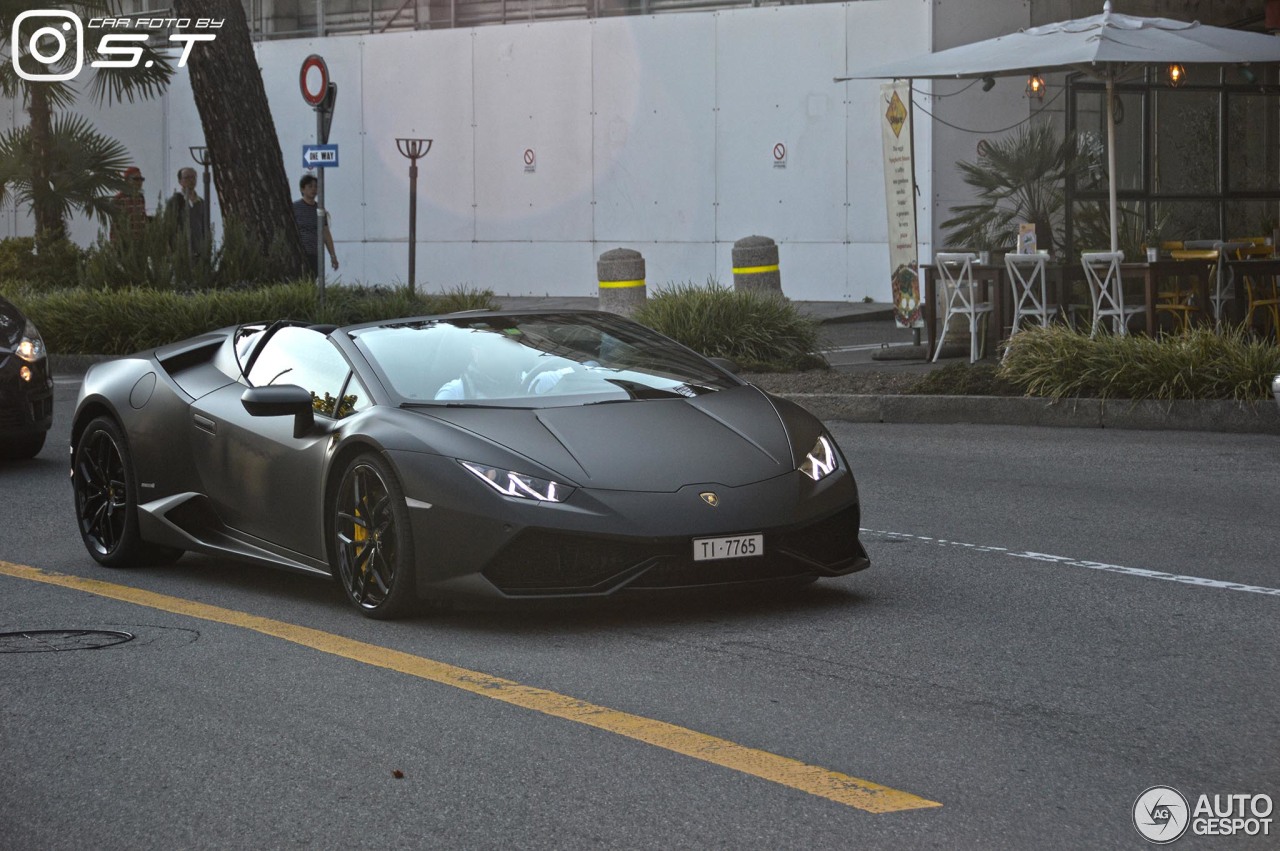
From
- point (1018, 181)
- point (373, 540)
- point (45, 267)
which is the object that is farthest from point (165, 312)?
point (373, 540)

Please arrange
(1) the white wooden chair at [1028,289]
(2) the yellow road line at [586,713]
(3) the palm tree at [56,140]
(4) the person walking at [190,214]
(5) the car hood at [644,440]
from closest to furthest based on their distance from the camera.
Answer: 1. (2) the yellow road line at [586,713]
2. (5) the car hood at [644,440]
3. (1) the white wooden chair at [1028,289]
4. (4) the person walking at [190,214]
5. (3) the palm tree at [56,140]

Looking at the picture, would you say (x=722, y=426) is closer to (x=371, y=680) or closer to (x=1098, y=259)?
(x=371, y=680)

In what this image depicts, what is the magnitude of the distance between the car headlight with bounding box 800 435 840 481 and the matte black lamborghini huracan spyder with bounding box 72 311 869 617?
0.04 ft

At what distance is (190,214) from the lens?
23.4 m

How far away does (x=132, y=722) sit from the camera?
5492 millimetres

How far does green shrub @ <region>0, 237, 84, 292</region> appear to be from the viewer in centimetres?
2305

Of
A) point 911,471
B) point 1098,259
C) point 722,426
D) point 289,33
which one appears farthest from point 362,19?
point 722,426

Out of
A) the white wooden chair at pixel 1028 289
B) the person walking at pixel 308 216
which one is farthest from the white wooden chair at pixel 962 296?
the person walking at pixel 308 216

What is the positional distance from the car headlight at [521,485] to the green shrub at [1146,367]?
7.62 meters

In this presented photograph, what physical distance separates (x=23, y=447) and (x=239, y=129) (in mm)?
9753

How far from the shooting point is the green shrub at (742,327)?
16.3m

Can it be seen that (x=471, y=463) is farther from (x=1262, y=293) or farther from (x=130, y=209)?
(x=130, y=209)

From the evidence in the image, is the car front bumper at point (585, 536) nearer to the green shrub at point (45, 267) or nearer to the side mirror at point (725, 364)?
the side mirror at point (725, 364)

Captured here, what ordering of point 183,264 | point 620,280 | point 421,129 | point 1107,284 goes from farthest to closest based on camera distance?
point 421,129, point 183,264, point 620,280, point 1107,284
